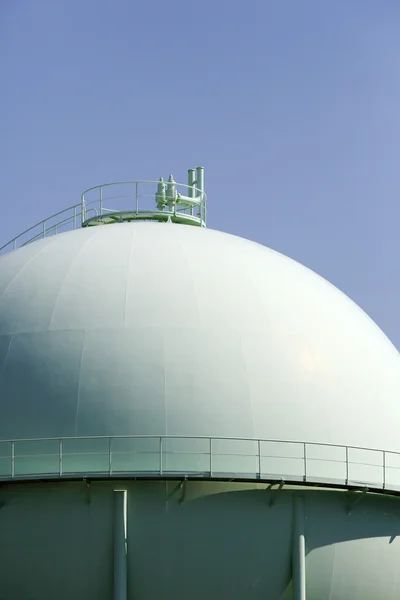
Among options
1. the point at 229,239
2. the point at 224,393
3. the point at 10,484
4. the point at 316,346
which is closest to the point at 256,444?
the point at 224,393

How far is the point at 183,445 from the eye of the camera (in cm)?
2450

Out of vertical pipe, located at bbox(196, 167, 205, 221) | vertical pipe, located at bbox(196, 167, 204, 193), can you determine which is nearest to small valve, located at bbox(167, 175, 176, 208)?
vertical pipe, located at bbox(196, 167, 205, 221)

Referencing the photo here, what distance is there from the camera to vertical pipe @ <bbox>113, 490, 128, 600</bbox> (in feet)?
78.2

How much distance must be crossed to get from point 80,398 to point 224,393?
2993 millimetres

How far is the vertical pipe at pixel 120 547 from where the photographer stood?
2384 cm

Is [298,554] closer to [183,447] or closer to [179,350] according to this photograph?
[183,447]

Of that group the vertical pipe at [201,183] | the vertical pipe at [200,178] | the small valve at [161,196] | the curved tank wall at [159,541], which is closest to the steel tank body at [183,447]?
the curved tank wall at [159,541]

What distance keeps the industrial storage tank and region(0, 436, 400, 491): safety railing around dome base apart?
0.03 m

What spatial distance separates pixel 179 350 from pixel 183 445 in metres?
2.13

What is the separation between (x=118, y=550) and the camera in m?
24.0

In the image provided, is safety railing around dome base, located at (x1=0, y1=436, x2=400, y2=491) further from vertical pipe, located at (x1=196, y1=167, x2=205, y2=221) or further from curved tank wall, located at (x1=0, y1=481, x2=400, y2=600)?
vertical pipe, located at (x1=196, y1=167, x2=205, y2=221)

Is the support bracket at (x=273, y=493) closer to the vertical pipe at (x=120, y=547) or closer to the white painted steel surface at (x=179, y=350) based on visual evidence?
the white painted steel surface at (x=179, y=350)

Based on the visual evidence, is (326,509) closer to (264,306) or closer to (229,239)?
(264,306)

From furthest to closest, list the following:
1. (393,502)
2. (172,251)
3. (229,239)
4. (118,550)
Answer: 1. (229,239)
2. (172,251)
3. (393,502)
4. (118,550)
